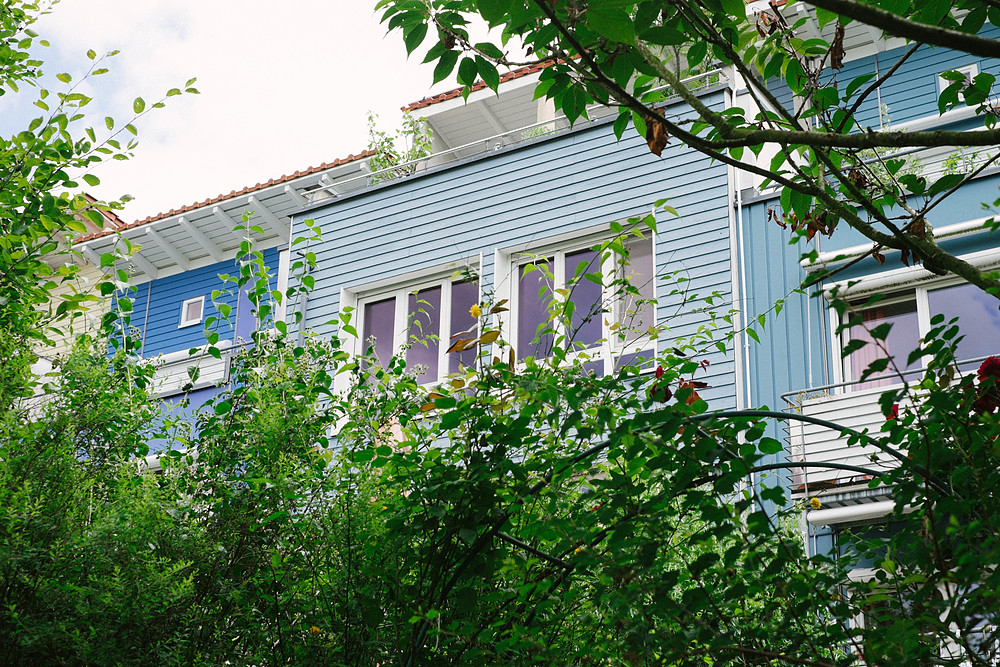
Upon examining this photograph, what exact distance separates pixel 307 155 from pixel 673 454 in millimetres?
13263

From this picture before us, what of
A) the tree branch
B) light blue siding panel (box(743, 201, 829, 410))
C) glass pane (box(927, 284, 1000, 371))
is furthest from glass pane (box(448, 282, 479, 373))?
the tree branch

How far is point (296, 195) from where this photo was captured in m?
15.0

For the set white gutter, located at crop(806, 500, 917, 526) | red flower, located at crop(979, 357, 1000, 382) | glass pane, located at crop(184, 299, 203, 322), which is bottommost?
red flower, located at crop(979, 357, 1000, 382)

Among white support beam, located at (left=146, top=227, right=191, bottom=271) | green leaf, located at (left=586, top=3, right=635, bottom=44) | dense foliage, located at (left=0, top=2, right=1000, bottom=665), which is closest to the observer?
green leaf, located at (left=586, top=3, right=635, bottom=44)

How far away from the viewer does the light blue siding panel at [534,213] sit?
9891 mm

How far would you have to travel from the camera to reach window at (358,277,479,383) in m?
10.8

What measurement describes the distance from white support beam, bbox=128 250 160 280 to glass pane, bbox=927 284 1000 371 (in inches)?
533

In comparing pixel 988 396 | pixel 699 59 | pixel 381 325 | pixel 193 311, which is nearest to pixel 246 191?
pixel 193 311

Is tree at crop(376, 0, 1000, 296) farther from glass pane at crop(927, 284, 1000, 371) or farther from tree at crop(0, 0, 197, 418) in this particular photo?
glass pane at crop(927, 284, 1000, 371)

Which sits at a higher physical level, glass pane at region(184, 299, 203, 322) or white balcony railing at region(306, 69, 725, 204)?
white balcony railing at region(306, 69, 725, 204)

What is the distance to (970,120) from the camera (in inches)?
391

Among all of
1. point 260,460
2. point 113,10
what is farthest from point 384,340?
point 260,460

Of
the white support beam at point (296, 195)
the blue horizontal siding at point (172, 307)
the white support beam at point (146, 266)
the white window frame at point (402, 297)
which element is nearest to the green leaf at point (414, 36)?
the white window frame at point (402, 297)

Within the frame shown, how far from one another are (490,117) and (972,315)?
27.7 feet
